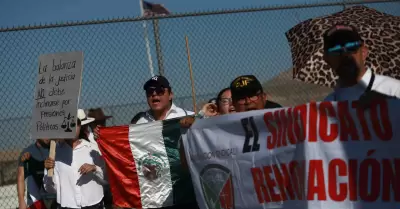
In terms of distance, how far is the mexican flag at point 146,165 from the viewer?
16.3 feet

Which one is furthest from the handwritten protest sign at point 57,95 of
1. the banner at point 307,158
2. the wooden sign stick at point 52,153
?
the banner at point 307,158

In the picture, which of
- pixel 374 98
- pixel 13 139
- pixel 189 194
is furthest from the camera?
pixel 13 139

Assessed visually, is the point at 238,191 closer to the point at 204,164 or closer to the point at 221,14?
the point at 204,164

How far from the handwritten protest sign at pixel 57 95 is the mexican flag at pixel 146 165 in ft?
1.27

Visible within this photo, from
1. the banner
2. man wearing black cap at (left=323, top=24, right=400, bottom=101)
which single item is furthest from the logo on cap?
man wearing black cap at (left=323, top=24, right=400, bottom=101)

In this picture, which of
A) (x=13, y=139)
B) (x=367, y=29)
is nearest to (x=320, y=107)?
(x=367, y=29)

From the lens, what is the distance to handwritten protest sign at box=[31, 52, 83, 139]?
503cm

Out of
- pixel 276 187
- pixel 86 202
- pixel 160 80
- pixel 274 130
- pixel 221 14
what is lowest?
pixel 86 202

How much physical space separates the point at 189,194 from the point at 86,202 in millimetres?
957

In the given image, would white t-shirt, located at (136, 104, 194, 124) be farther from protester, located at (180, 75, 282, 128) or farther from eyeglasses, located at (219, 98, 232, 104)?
protester, located at (180, 75, 282, 128)

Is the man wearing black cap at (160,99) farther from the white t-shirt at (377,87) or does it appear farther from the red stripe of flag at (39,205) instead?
the white t-shirt at (377,87)

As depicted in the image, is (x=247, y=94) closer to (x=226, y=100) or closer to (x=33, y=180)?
(x=226, y=100)

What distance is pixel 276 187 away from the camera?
3.53 metres

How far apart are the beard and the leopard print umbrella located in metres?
0.96
